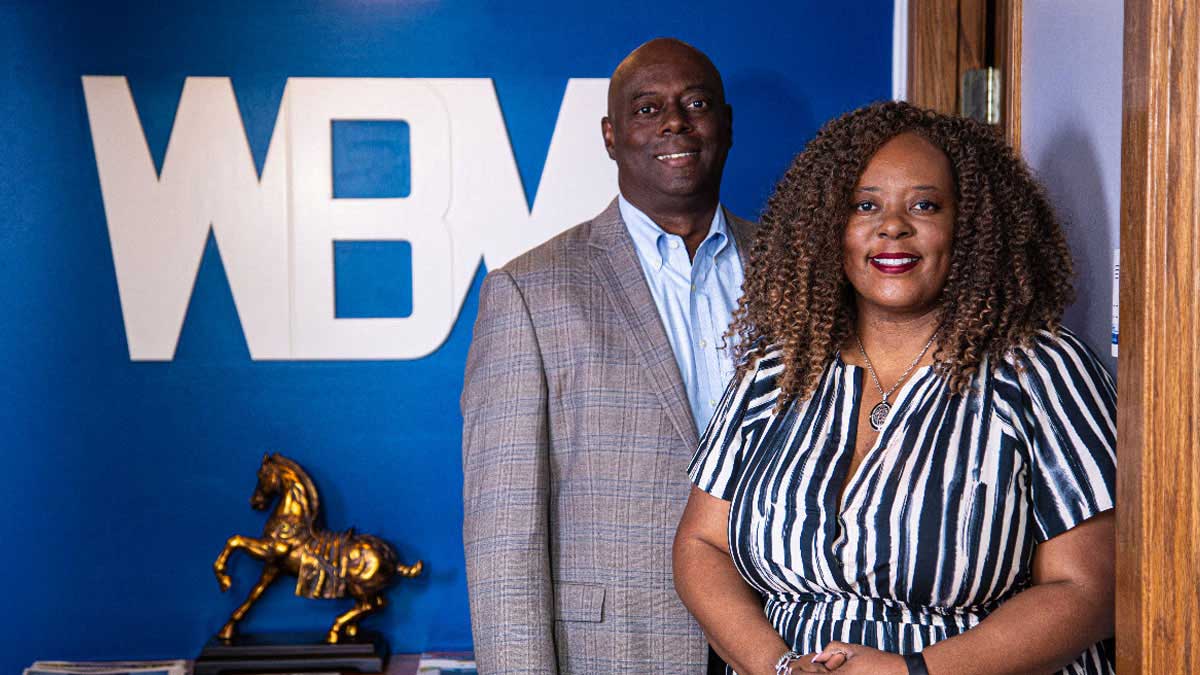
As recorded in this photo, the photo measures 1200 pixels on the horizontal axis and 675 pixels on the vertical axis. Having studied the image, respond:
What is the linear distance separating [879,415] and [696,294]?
590 millimetres

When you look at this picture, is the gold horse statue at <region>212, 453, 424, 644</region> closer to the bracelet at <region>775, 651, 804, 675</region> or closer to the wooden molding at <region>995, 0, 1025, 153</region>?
A: the bracelet at <region>775, 651, 804, 675</region>

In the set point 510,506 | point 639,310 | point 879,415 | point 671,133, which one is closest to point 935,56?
point 671,133

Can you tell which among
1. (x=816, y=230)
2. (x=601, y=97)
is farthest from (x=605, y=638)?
(x=601, y=97)

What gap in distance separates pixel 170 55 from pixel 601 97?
103 centimetres

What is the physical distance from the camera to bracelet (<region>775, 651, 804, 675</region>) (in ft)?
5.14

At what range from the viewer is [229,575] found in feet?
9.43

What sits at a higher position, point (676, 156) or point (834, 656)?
point (676, 156)

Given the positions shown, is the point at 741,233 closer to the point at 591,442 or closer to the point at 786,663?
the point at 591,442

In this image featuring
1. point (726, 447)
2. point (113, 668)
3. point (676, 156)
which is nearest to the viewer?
point (726, 447)

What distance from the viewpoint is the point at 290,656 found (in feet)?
8.95

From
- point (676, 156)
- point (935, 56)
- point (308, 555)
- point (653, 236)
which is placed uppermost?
point (935, 56)

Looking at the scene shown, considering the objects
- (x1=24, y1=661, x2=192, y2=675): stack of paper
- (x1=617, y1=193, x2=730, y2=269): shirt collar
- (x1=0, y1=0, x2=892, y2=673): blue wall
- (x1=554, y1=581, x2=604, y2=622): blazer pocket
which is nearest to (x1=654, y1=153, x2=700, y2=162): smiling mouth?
(x1=617, y1=193, x2=730, y2=269): shirt collar

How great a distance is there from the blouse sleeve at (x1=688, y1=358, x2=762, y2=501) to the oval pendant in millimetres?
204

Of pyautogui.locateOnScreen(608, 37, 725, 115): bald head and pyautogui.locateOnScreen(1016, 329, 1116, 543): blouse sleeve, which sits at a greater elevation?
pyautogui.locateOnScreen(608, 37, 725, 115): bald head
